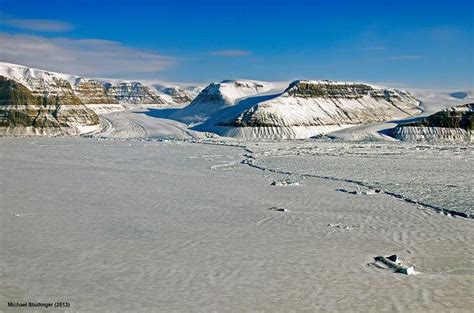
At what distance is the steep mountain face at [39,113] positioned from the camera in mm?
65750

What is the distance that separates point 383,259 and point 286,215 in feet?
16.6

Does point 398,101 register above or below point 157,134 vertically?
above

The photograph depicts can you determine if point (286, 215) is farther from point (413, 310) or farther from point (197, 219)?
point (413, 310)

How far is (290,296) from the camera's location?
883 centimetres

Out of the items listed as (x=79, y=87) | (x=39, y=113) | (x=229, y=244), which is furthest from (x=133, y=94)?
(x=229, y=244)

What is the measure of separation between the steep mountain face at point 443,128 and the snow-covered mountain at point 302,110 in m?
10.8

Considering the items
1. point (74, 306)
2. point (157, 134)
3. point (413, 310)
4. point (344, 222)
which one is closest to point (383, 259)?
point (413, 310)

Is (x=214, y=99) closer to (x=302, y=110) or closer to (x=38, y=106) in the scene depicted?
(x=302, y=110)

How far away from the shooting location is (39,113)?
68750mm

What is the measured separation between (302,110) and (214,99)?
948 inches

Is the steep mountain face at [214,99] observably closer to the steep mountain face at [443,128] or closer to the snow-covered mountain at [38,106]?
the snow-covered mountain at [38,106]

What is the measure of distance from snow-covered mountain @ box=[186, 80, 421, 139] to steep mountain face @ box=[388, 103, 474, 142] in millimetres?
10814

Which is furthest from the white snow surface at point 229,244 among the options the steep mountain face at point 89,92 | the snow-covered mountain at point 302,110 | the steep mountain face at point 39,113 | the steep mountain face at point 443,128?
the steep mountain face at point 89,92

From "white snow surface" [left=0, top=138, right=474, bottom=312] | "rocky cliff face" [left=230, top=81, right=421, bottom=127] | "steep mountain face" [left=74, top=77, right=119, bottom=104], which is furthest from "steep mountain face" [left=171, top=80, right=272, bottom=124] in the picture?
"white snow surface" [left=0, top=138, right=474, bottom=312]
